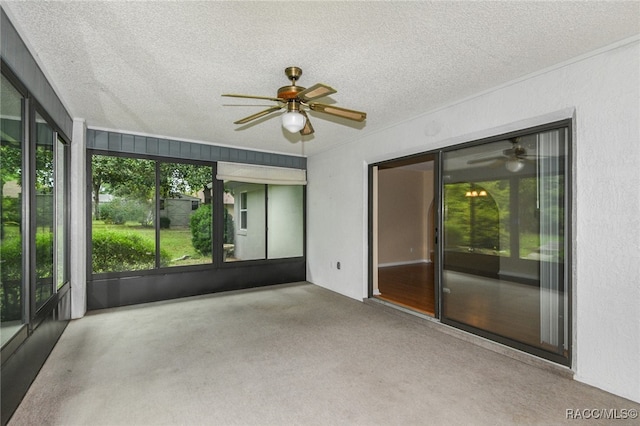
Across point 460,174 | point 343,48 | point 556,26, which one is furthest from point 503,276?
point 343,48

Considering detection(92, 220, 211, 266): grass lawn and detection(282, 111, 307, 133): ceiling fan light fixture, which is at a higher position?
detection(282, 111, 307, 133): ceiling fan light fixture

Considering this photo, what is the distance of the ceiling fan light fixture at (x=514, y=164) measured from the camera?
9.99ft

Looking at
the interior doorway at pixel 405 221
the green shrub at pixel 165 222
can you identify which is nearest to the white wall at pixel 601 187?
the interior doorway at pixel 405 221

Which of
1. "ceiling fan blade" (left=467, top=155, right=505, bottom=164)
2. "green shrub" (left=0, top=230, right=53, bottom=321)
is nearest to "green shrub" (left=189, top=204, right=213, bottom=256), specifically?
"green shrub" (left=0, top=230, right=53, bottom=321)

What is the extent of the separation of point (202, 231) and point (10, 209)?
3.23m

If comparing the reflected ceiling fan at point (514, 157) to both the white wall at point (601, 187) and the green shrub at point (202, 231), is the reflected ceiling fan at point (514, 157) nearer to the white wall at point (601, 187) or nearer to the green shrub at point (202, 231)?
the white wall at point (601, 187)

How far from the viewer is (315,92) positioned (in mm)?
2389

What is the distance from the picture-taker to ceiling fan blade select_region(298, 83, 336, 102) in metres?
2.22

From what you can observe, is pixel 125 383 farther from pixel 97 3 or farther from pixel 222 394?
pixel 97 3

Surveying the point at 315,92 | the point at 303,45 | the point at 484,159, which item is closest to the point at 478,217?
the point at 484,159

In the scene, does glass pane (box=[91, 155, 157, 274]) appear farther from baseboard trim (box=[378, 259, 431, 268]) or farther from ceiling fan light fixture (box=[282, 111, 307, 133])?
baseboard trim (box=[378, 259, 431, 268])

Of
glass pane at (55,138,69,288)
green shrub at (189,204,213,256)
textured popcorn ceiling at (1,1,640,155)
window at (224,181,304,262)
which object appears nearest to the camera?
textured popcorn ceiling at (1,1,640,155)

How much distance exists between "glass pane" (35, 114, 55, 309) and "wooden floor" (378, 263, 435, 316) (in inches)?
161

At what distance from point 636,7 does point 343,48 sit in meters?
1.86
